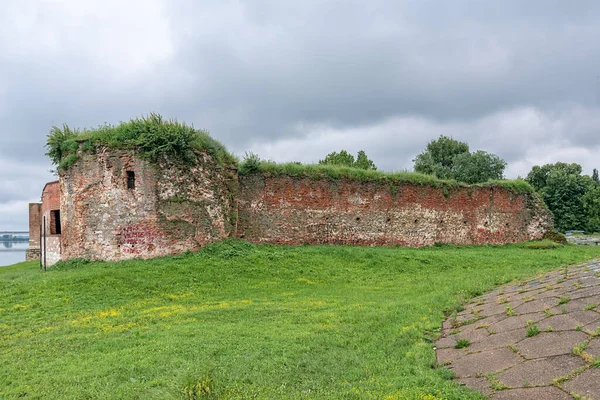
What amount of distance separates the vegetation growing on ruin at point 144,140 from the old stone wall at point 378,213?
331cm

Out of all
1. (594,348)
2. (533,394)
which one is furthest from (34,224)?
(594,348)

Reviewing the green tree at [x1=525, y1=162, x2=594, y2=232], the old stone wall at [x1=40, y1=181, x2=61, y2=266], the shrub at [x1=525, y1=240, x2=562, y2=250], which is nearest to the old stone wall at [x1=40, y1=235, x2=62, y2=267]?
the old stone wall at [x1=40, y1=181, x2=61, y2=266]

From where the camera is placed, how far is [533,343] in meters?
5.07

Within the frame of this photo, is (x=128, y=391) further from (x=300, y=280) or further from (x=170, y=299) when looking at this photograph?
(x=300, y=280)

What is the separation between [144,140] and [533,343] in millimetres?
13162

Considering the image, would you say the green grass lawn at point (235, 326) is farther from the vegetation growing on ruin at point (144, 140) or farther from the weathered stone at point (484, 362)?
the vegetation growing on ruin at point (144, 140)

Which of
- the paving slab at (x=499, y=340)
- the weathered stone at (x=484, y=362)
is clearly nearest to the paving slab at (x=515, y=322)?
the paving slab at (x=499, y=340)

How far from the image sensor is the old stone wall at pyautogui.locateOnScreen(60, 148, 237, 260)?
14445 mm

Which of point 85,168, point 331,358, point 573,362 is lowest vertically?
point 331,358

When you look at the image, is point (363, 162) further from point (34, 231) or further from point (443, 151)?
point (34, 231)

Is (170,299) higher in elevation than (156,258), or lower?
lower

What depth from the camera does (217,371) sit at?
5539mm

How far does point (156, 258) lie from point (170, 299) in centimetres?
360

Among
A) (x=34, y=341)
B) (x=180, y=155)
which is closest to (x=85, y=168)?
(x=180, y=155)
